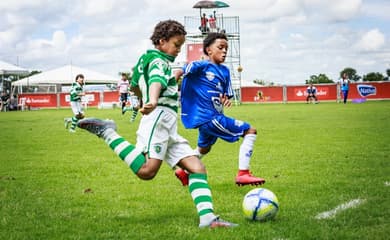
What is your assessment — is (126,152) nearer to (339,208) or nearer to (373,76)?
(339,208)

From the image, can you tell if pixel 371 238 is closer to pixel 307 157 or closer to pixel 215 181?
pixel 215 181

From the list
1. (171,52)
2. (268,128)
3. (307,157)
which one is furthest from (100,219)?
(268,128)

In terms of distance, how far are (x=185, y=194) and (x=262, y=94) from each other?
43.4 meters

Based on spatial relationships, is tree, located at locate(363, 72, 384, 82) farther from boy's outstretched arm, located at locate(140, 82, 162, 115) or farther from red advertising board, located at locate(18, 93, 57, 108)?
boy's outstretched arm, located at locate(140, 82, 162, 115)

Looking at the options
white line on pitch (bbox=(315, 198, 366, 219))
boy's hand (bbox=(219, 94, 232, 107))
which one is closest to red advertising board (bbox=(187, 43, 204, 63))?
boy's hand (bbox=(219, 94, 232, 107))

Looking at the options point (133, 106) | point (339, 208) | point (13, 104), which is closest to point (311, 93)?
point (133, 106)

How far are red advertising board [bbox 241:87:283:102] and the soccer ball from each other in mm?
43764

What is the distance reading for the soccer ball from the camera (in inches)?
214

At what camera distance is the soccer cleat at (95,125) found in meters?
5.44

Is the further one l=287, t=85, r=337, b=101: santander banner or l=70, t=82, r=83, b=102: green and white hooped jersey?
l=287, t=85, r=337, b=101: santander banner

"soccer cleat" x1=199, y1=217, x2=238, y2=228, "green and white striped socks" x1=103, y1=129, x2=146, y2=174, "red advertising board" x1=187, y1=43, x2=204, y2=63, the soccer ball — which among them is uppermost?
"red advertising board" x1=187, y1=43, x2=204, y2=63

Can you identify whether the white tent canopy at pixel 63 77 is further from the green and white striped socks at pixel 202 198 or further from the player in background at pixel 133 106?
the green and white striped socks at pixel 202 198

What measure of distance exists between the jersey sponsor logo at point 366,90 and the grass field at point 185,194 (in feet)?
112

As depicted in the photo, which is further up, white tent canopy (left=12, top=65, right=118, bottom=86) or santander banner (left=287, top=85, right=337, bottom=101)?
white tent canopy (left=12, top=65, right=118, bottom=86)
